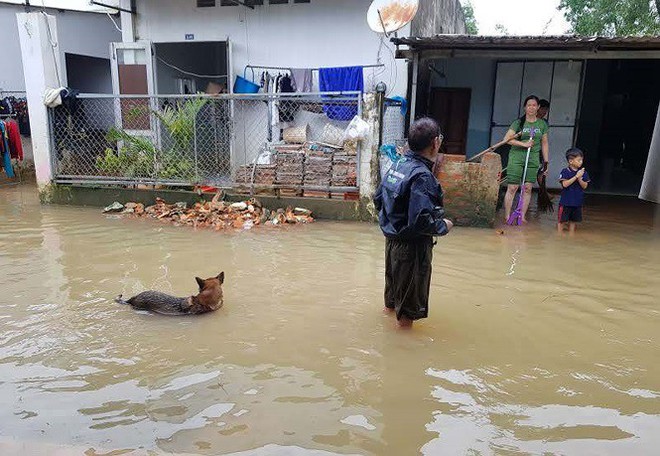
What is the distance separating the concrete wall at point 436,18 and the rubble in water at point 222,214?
4.37 metres

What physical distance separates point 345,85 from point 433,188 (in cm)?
643

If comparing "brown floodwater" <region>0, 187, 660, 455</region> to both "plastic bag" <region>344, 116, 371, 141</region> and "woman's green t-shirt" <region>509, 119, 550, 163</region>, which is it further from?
"plastic bag" <region>344, 116, 371, 141</region>

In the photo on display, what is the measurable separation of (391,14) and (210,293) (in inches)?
219

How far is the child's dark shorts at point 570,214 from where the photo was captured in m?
6.98

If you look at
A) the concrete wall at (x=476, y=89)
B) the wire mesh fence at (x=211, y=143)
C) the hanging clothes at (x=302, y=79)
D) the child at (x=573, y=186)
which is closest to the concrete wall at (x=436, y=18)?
the concrete wall at (x=476, y=89)

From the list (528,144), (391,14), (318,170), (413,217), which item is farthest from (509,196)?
(413,217)

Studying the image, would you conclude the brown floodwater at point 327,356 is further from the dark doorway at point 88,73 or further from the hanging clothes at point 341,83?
the dark doorway at point 88,73

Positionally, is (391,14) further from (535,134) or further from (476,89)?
(476,89)

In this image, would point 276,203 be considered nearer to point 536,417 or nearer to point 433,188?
point 433,188

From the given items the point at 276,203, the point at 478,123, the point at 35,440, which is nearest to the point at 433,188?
the point at 35,440

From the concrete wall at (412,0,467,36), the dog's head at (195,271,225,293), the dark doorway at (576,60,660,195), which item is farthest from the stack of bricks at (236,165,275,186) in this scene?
the dark doorway at (576,60,660,195)

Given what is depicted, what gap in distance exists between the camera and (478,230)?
7.18 m

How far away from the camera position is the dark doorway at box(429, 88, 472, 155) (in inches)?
451

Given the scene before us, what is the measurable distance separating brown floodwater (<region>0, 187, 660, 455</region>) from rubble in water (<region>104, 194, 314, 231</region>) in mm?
1326
